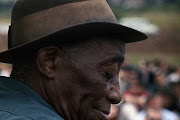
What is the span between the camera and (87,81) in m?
2.19

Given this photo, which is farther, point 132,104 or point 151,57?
point 151,57

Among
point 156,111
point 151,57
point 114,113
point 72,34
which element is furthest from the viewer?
point 151,57

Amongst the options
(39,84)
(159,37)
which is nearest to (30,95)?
(39,84)

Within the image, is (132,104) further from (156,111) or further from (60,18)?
(60,18)

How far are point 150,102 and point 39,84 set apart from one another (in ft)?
16.2

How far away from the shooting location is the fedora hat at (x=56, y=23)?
2.15 meters

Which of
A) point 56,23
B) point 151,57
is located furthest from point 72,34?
point 151,57

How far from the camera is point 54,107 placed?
7.30 feet

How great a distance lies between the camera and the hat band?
2.18 metres

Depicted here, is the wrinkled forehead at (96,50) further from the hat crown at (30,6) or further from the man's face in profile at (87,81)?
the hat crown at (30,6)

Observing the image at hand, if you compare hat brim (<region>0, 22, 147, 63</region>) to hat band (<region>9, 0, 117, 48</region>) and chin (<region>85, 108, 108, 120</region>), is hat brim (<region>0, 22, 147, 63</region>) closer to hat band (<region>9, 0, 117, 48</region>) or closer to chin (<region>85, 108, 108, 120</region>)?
hat band (<region>9, 0, 117, 48</region>)

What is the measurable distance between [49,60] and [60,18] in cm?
17

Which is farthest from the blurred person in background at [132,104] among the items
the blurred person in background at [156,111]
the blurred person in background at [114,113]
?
the blurred person in background at [156,111]

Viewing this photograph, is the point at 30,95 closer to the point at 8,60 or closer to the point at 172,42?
the point at 8,60
